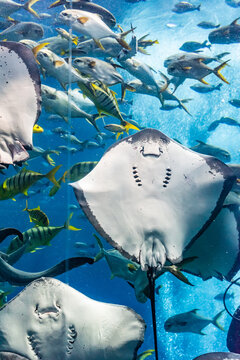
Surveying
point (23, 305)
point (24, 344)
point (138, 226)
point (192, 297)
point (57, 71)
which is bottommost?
point (192, 297)

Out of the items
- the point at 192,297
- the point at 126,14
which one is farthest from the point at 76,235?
the point at 126,14

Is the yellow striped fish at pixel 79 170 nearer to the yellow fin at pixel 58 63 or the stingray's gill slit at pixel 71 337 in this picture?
the yellow fin at pixel 58 63

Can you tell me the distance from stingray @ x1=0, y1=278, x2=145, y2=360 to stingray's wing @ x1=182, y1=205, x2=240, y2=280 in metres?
0.91

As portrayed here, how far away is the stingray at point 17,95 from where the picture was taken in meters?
1.94

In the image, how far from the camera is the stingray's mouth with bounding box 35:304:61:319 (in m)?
1.87

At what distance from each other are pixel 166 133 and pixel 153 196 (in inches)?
461

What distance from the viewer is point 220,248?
2.58m

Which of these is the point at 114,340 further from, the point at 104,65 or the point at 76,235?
the point at 76,235

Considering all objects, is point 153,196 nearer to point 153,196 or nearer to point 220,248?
point 153,196

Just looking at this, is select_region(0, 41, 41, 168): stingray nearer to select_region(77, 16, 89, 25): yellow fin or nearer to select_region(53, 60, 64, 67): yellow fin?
select_region(53, 60, 64, 67): yellow fin

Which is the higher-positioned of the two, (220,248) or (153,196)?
(153,196)

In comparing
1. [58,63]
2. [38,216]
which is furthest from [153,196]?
[58,63]

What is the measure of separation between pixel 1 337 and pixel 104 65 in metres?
2.93

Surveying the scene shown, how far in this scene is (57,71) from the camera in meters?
3.58
